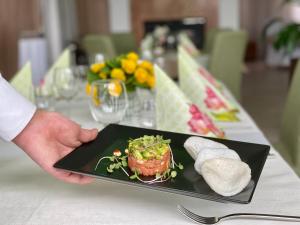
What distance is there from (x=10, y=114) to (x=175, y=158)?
1.18 feet

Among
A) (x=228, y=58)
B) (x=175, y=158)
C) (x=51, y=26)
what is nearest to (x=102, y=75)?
(x=175, y=158)

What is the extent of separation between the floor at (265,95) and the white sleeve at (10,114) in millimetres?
2829

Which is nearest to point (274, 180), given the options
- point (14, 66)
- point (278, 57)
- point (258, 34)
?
point (14, 66)

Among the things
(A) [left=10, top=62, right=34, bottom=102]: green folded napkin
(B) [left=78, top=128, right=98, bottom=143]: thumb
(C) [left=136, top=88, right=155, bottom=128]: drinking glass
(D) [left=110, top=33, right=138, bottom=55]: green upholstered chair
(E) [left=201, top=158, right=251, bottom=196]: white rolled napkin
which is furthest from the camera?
Result: (D) [left=110, top=33, right=138, bottom=55]: green upholstered chair

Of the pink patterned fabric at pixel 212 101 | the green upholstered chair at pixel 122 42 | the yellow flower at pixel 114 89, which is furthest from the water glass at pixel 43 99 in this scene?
the green upholstered chair at pixel 122 42

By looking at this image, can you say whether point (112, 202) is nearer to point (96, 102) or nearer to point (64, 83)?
point (96, 102)

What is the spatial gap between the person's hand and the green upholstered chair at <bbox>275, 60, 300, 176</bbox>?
1027 millimetres

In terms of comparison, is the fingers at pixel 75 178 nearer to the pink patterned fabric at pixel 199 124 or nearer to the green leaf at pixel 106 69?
the pink patterned fabric at pixel 199 124

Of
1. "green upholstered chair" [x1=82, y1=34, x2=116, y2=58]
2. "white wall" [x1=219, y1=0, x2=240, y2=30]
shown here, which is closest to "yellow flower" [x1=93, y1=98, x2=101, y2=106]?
"green upholstered chair" [x1=82, y1=34, x2=116, y2=58]

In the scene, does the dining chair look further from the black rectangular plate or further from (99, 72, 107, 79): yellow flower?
the black rectangular plate

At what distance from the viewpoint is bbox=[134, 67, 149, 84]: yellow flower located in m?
1.58

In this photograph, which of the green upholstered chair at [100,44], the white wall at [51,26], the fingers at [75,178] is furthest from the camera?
the white wall at [51,26]

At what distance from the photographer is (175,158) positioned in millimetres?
936

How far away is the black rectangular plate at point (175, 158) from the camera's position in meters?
0.77
